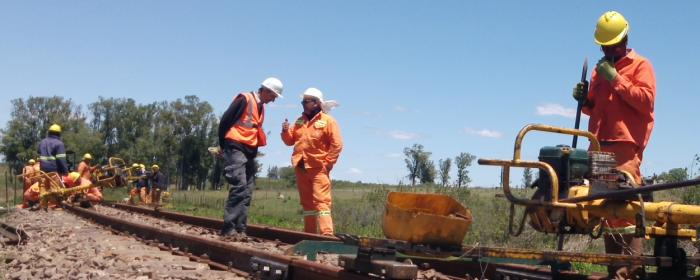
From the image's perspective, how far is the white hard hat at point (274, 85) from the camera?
860 cm

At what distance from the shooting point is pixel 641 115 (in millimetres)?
5125

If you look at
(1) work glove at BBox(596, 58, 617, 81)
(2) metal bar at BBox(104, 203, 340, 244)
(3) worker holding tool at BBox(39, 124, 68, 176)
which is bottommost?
(2) metal bar at BBox(104, 203, 340, 244)

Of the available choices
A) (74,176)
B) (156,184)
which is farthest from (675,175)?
(156,184)

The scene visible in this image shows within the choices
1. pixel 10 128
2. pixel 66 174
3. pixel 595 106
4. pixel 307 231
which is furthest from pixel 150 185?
pixel 10 128

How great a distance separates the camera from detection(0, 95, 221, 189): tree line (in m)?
88.1

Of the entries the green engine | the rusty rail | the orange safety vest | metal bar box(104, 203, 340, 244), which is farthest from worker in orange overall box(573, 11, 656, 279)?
the orange safety vest

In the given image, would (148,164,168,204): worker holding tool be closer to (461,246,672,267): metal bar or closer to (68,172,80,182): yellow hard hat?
(68,172,80,182): yellow hard hat

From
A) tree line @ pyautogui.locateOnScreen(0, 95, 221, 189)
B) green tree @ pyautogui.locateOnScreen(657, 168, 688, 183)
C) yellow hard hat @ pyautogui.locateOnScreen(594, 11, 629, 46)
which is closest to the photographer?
yellow hard hat @ pyautogui.locateOnScreen(594, 11, 629, 46)

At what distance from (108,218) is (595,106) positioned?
825 centimetres

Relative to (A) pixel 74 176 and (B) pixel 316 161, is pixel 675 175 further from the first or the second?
(A) pixel 74 176

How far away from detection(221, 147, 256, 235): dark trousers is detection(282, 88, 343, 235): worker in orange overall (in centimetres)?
62

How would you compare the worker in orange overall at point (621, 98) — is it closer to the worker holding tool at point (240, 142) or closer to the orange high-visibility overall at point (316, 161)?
the orange high-visibility overall at point (316, 161)

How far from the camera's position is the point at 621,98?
5.09m

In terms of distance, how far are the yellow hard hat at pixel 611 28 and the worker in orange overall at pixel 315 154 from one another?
163 inches
